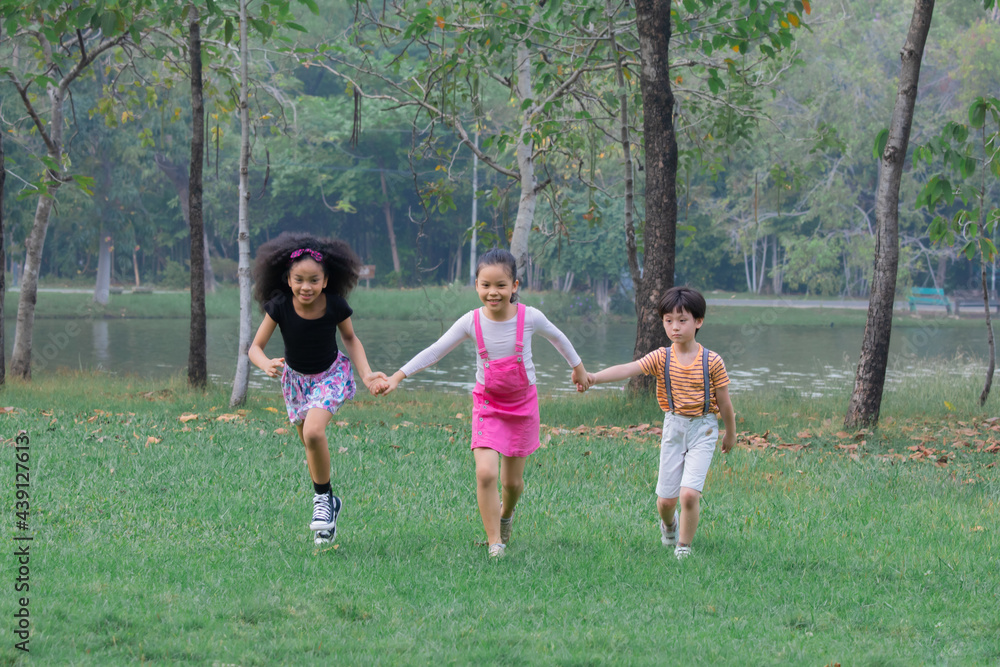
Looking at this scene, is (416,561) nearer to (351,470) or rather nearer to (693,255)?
(351,470)

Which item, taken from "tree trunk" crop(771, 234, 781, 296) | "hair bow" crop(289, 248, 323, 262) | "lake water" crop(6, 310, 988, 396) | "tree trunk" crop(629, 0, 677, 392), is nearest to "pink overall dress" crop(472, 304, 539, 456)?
"hair bow" crop(289, 248, 323, 262)

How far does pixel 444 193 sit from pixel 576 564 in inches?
362

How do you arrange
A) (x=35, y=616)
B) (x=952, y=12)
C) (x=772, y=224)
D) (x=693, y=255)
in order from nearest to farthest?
(x=35, y=616) < (x=952, y=12) < (x=772, y=224) < (x=693, y=255)

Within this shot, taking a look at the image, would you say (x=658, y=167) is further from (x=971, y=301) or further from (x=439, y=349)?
(x=971, y=301)

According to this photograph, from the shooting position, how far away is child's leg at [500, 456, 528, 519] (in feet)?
18.6

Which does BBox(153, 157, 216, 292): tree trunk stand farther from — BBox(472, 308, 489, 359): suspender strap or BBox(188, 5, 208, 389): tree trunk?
BBox(472, 308, 489, 359): suspender strap

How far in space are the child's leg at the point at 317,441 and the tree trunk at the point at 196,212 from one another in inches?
300

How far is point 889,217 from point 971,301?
3941 centimetres

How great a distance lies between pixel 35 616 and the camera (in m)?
4.21

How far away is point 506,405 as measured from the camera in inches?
221

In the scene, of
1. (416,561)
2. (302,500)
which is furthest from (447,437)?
(416,561)

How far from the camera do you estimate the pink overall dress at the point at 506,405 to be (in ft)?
18.2

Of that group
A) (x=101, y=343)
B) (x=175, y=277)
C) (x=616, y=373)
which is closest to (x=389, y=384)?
(x=616, y=373)

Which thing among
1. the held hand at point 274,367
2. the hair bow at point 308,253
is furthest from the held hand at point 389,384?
the hair bow at point 308,253
